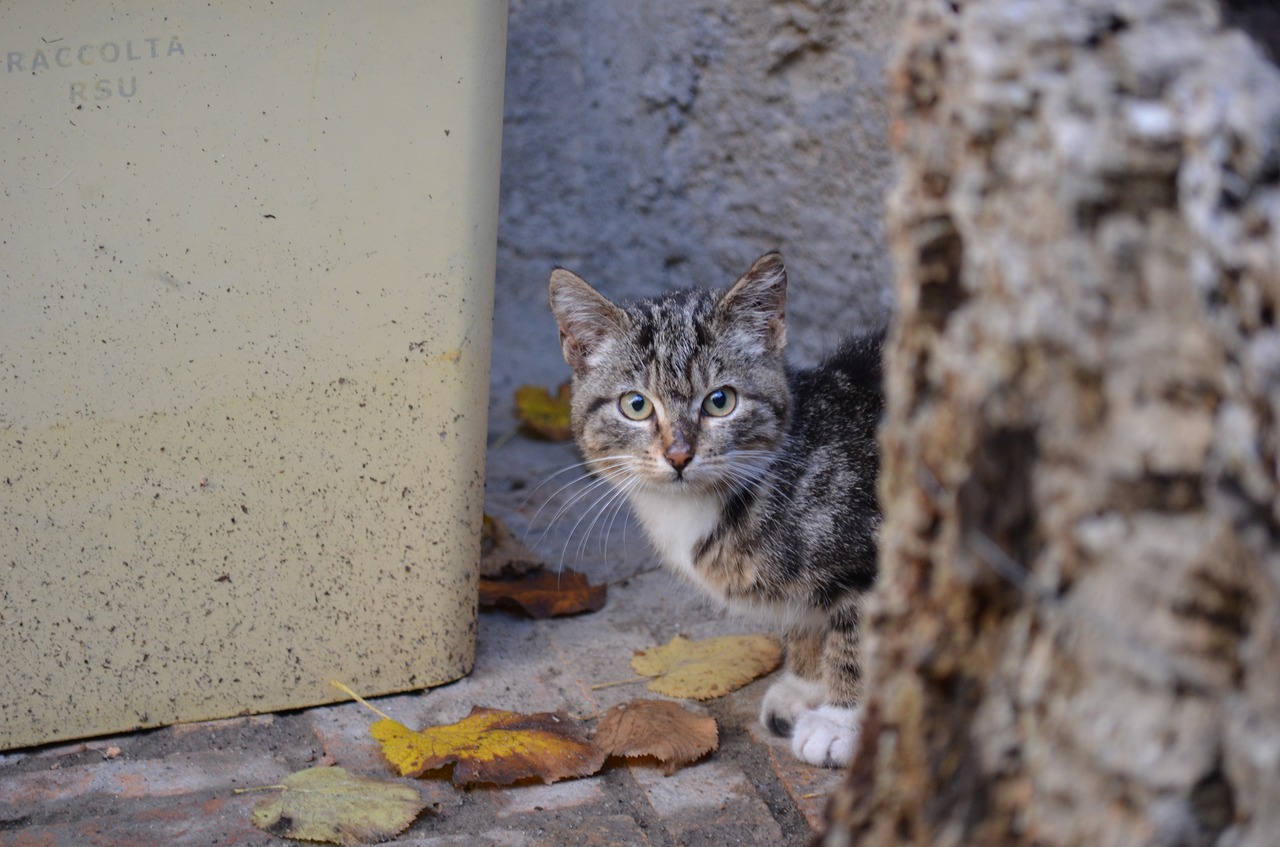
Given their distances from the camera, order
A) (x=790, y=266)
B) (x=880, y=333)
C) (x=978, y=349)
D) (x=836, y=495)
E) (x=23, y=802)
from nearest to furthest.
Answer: (x=978, y=349) → (x=23, y=802) → (x=836, y=495) → (x=880, y=333) → (x=790, y=266)

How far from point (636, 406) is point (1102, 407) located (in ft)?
6.18

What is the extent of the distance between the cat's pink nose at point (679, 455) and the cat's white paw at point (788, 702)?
1.80 feet

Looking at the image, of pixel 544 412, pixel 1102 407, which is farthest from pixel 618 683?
pixel 1102 407

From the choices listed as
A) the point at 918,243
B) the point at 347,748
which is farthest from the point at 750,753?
the point at 918,243

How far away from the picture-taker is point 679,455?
266 centimetres

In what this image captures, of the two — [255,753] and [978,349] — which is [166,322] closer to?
[255,753]

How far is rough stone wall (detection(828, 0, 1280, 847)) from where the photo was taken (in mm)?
999

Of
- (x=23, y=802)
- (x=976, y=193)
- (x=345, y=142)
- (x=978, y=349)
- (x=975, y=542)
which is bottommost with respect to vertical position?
(x=23, y=802)

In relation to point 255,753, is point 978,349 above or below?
above

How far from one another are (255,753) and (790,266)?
220 centimetres

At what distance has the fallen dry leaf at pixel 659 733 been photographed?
2434 millimetres

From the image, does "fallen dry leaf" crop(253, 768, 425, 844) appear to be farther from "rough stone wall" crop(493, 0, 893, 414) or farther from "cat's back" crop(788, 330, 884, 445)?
"rough stone wall" crop(493, 0, 893, 414)

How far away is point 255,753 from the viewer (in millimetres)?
2469

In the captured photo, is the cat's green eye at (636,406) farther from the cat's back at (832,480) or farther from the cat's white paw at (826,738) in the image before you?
the cat's white paw at (826,738)
